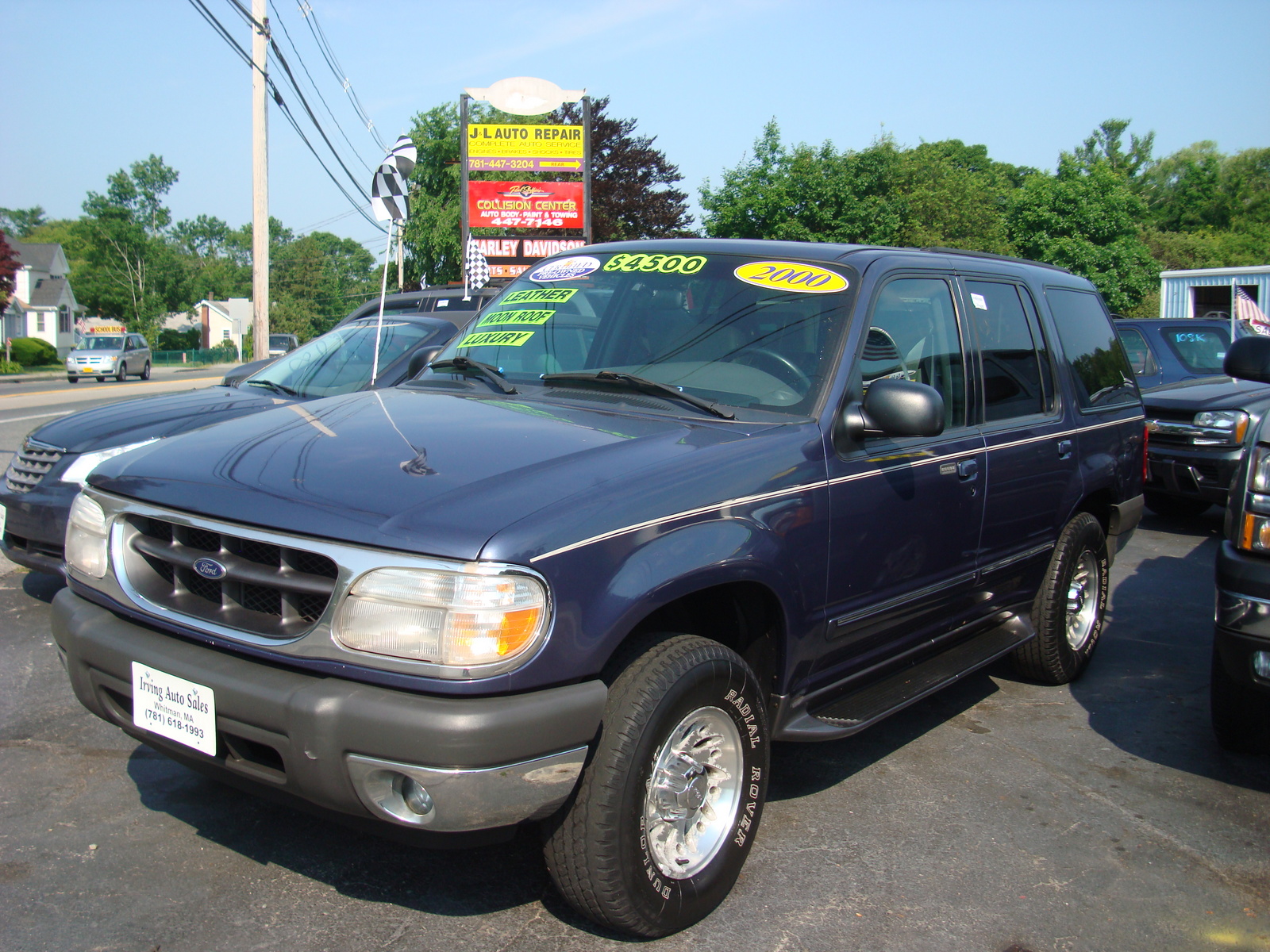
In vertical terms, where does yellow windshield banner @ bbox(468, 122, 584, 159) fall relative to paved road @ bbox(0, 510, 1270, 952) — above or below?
above

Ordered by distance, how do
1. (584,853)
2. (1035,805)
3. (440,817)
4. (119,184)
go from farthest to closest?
(119,184) → (1035,805) → (584,853) → (440,817)

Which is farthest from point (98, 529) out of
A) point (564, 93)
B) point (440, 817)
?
point (564, 93)

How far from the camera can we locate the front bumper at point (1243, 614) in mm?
3451

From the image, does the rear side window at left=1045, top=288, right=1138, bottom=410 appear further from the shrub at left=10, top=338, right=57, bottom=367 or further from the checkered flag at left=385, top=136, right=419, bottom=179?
the shrub at left=10, top=338, right=57, bottom=367

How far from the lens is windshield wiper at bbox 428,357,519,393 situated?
12.0ft

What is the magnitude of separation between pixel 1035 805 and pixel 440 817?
7.61ft

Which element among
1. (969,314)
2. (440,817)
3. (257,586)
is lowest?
(440,817)

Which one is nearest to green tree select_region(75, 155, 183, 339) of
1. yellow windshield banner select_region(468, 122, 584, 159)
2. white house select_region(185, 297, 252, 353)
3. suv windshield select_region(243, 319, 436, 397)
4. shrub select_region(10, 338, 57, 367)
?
white house select_region(185, 297, 252, 353)

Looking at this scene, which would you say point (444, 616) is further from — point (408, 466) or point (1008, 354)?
point (1008, 354)

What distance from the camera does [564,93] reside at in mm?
23547

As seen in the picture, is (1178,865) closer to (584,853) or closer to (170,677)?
(584,853)

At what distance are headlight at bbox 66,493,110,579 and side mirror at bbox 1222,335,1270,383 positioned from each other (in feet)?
13.8

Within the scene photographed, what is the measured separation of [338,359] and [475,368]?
3.50m

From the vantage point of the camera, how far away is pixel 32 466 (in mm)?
5426
